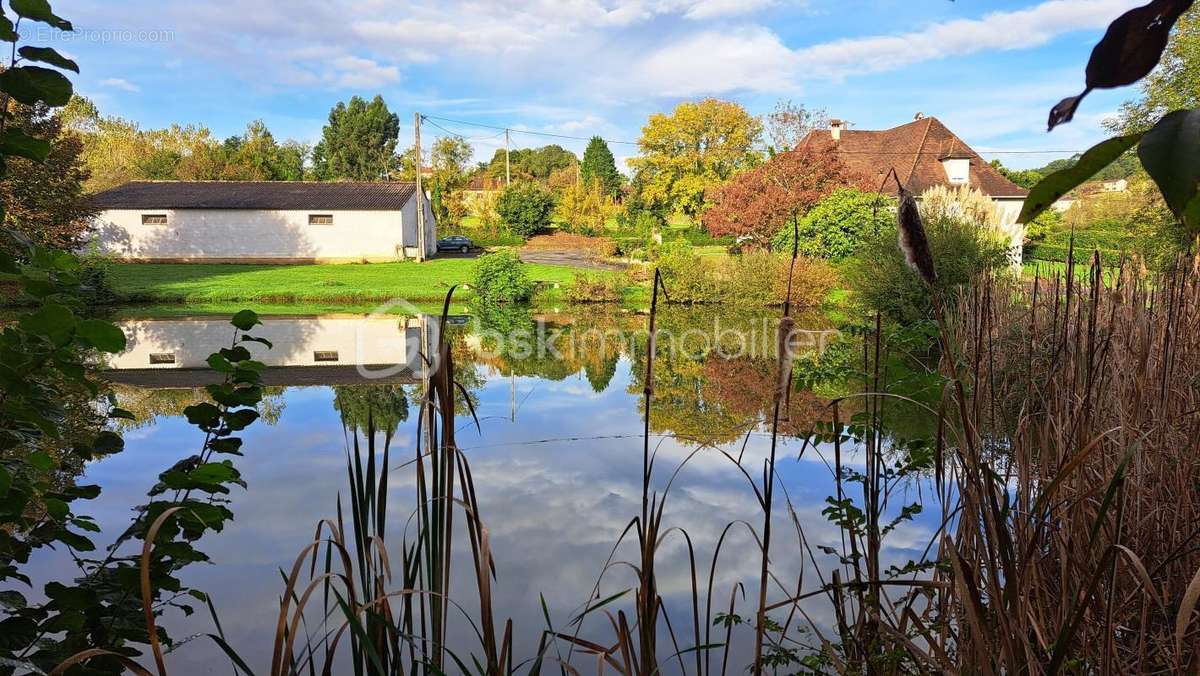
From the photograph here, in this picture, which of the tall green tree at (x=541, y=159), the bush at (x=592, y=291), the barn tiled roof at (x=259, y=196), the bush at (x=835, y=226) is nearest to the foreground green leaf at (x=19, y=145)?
the bush at (x=592, y=291)

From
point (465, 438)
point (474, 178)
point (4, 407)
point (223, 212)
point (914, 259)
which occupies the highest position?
point (474, 178)

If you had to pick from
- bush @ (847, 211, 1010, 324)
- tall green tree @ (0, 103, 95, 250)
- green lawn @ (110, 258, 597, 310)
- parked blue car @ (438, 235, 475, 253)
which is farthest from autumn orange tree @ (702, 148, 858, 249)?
tall green tree @ (0, 103, 95, 250)

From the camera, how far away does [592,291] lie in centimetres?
1672

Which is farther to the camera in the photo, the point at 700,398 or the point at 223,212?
the point at 223,212

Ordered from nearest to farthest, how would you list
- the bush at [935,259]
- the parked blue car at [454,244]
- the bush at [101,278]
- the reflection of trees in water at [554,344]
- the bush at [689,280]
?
1. the reflection of trees in water at [554,344]
2. the bush at [935,259]
3. the bush at [101,278]
4. the bush at [689,280]
5. the parked blue car at [454,244]

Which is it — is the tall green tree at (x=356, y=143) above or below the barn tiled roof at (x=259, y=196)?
above

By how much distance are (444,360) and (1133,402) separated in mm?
2570

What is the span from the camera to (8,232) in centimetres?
133

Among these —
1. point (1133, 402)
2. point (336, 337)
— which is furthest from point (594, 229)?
point (1133, 402)

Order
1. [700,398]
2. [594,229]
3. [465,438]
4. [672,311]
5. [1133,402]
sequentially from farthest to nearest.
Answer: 1. [594,229]
2. [672,311]
3. [700,398]
4. [465,438]
5. [1133,402]

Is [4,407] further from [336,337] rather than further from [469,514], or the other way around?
[336,337]

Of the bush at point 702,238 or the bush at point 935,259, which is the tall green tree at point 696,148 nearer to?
the bush at point 702,238

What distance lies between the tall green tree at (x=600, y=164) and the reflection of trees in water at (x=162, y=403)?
123 ft

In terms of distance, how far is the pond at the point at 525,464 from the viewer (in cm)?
360
